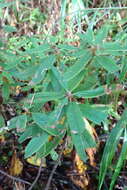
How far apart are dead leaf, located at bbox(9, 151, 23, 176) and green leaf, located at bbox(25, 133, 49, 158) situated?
1.93 ft

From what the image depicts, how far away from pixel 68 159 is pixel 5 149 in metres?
0.26

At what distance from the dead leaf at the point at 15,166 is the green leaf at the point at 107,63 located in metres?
0.75

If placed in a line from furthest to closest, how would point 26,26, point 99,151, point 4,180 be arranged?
point 26,26 → point 99,151 → point 4,180

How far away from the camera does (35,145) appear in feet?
2.73

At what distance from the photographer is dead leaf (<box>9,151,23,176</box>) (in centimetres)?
141

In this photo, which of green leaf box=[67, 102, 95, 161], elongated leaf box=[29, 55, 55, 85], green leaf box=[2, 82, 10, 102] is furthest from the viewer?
green leaf box=[2, 82, 10, 102]

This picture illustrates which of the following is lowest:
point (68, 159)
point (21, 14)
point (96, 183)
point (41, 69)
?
point (96, 183)

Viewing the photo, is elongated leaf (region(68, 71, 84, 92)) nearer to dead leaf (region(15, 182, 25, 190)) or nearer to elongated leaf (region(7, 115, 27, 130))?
elongated leaf (region(7, 115, 27, 130))

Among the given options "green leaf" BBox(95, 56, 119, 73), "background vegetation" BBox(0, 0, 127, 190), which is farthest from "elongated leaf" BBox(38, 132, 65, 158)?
"green leaf" BBox(95, 56, 119, 73)

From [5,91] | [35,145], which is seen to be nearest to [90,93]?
[35,145]

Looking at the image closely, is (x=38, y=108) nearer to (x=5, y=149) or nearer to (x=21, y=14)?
(x=5, y=149)

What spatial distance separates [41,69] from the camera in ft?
2.81

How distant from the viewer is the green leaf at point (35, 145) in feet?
2.70

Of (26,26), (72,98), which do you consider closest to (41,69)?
(72,98)
